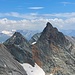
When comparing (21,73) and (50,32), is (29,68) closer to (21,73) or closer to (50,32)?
(21,73)

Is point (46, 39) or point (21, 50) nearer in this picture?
point (21, 50)

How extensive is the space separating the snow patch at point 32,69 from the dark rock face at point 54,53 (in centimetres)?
379

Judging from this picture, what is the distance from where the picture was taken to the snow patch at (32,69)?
96887 mm

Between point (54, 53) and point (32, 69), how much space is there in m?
22.0

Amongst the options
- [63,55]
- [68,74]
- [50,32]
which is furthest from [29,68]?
[50,32]

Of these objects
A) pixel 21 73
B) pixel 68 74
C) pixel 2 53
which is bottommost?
pixel 68 74

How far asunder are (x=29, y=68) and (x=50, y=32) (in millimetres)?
35453

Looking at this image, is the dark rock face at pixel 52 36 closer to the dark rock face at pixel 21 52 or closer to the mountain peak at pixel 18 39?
the mountain peak at pixel 18 39

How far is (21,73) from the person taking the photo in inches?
3342

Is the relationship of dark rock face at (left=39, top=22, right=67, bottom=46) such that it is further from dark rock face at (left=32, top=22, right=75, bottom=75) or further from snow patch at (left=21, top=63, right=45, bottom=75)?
snow patch at (left=21, top=63, right=45, bottom=75)

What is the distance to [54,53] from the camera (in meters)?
121

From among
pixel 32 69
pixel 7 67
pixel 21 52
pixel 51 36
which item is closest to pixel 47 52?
pixel 51 36

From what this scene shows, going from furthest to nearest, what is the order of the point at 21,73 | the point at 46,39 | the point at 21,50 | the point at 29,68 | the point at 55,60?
the point at 46,39, the point at 55,60, the point at 21,50, the point at 29,68, the point at 21,73

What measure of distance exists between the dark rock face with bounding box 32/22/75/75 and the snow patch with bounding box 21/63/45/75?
379cm
